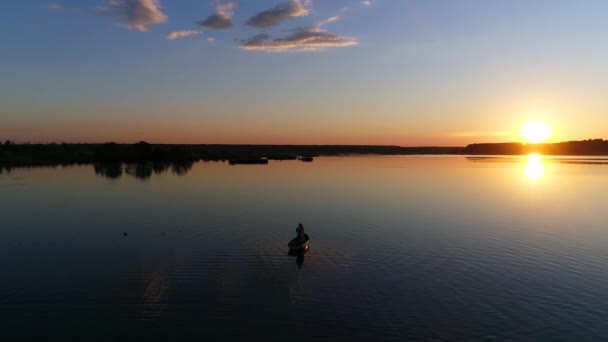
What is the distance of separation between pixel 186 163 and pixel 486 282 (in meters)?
106

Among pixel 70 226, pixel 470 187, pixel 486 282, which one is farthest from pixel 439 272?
pixel 470 187

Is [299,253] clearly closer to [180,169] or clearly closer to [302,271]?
[302,271]

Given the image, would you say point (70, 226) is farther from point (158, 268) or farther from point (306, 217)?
point (306, 217)

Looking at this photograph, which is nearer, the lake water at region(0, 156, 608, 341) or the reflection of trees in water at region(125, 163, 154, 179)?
the lake water at region(0, 156, 608, 341)

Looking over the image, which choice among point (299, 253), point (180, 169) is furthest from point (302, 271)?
point (180, 169)

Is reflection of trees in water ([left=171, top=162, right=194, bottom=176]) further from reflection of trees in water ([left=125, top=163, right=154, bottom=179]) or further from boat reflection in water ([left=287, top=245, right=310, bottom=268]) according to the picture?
boat reflection in water ([left=287, top=245, right=310, bottom=268])

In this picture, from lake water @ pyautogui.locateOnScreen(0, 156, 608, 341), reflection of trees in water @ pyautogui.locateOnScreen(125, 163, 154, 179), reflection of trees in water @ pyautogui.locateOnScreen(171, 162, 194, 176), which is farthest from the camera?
reflection of trees in water @ pyautogui.locateOnScreen(171, 162, 194, 176)

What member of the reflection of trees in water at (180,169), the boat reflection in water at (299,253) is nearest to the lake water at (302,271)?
the boat reflection in water at (299,253)

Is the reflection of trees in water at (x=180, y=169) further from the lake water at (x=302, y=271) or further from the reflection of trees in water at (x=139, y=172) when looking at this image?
the lake water at (x=302, y=271)

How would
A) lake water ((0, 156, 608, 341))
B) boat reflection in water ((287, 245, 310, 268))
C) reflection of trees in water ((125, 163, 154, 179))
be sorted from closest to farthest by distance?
lake water ((0, 156, 608, 341))
boat reflection in water ((287, 245, 310, 268))
reflection of trees in water ((125, 163, 154, 179))

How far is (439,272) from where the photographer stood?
79.3 ft

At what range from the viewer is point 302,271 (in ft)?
78.8

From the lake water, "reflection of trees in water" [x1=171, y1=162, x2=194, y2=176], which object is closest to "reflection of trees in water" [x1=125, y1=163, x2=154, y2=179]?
"reflection of trees in water" [x1=171, y1=162, x2=194, y2=176]

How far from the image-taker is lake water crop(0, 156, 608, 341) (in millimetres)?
17156
